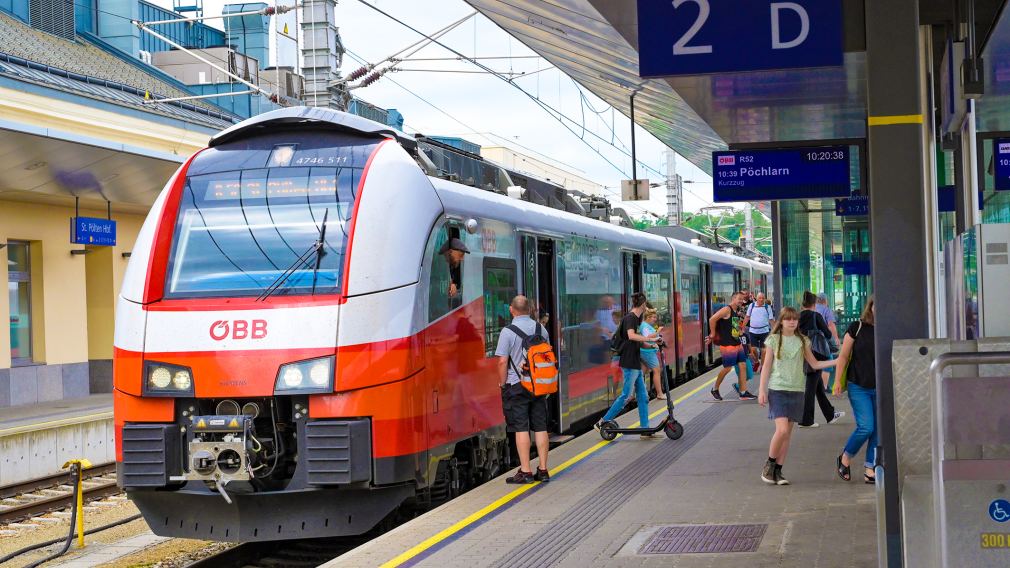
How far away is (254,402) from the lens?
8938 mm

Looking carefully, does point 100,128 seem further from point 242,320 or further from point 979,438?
point 979,438

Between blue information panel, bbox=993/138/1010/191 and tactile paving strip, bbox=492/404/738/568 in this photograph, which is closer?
tactile paving strip, bbox=492/404/738/568

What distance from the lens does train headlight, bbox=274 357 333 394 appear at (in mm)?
8789

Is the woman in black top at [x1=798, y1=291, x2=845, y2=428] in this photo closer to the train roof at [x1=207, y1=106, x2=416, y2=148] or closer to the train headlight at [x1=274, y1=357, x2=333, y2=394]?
the train roof at [x1=207, y1=106, x2=416, y2=148]

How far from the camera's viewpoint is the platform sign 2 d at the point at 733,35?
25.2ft

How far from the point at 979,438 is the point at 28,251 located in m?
20.9

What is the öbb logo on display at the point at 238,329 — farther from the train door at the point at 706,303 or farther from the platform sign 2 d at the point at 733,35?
the train door at the point at 706,303

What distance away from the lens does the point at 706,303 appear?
27781 millimetres

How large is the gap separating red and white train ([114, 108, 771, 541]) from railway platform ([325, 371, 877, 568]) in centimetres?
67

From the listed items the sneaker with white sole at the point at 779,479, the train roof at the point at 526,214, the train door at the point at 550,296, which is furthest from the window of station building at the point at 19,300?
the sneaker with white sole at the point at 779,479

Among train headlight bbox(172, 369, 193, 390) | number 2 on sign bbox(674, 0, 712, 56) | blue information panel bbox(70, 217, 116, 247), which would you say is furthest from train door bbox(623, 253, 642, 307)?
number 2 on sign bbox(674, 0, 712, 56)

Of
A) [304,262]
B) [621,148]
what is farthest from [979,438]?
[621,148]

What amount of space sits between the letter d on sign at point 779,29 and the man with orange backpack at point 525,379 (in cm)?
379

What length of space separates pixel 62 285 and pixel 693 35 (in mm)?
18240
